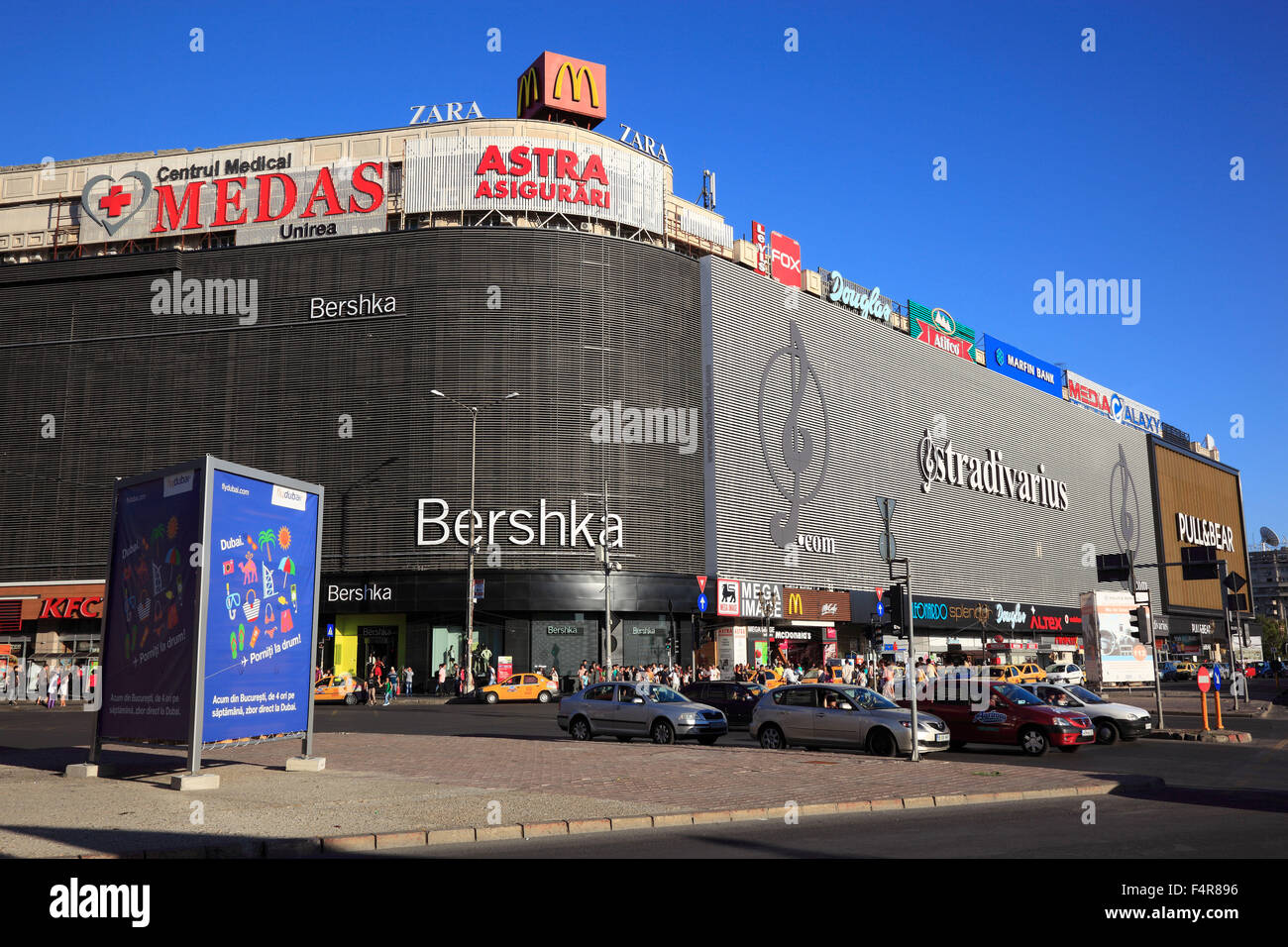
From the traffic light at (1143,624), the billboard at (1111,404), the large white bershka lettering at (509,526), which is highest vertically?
the billboard at (1111,404)

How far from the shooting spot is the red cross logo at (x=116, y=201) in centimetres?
6178

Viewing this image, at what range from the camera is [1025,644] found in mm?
82062

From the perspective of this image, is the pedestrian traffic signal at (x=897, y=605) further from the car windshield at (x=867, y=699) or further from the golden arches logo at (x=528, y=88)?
the golden arches logo at (x=528, y=88)

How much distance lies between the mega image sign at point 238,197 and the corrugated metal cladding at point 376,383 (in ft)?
6.33

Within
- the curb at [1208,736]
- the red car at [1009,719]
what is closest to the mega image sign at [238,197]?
the red car at [1009,719]

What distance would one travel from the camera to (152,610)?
15031 mm

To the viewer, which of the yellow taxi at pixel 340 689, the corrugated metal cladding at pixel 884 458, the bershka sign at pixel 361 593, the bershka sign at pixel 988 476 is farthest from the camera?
the bershka sign at pixel 988 476

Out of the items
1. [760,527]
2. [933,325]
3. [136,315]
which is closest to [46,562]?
[136,315]

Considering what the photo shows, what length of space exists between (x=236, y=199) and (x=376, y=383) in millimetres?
14652

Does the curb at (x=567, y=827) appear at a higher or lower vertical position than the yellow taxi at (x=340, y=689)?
higher

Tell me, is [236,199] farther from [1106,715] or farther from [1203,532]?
[1203,532]

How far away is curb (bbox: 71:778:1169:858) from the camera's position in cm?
960
